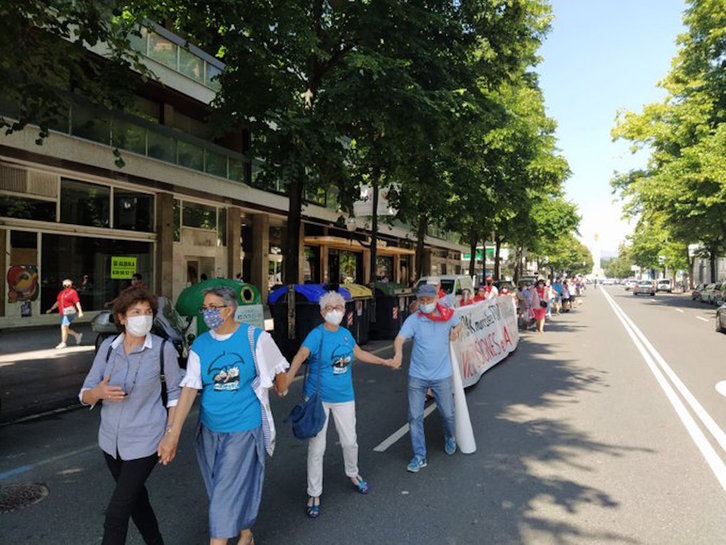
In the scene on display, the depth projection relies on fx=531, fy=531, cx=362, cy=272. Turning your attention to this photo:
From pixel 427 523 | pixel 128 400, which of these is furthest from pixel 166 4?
pixel 427 523

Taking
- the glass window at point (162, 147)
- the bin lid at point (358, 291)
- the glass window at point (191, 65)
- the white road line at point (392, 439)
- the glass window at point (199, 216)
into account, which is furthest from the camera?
the glass window at point (199, 216)

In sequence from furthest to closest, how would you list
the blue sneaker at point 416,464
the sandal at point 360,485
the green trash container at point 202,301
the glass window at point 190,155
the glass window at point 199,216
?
the glass window at point 199,216 → the glass window at point 190,155 → the green trash container at point 202,301 → the blue sneaker at point 416,464 → the sandal at point 360,485

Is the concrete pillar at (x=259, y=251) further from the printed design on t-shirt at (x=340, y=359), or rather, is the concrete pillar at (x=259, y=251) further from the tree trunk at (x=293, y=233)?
the printed design on t-shirt at (x=340, y=359)

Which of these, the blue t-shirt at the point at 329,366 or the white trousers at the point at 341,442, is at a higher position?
the blue t-shirt at the point at 329,366

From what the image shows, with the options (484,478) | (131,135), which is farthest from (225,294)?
(131,135)

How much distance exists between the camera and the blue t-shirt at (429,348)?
5051mm

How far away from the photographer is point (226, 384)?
10.2 ft

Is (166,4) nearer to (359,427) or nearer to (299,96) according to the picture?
(299,96)

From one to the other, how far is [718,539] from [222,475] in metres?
3.27

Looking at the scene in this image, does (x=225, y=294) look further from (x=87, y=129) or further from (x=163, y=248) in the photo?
(x=163, y=248)

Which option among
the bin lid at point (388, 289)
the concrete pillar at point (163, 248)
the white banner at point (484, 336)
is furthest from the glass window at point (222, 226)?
the white banner at point (484, 336)

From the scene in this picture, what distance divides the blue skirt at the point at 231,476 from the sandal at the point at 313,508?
2.75ft

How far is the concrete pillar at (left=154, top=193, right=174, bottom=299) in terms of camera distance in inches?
725

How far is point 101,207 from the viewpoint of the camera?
16750mm
